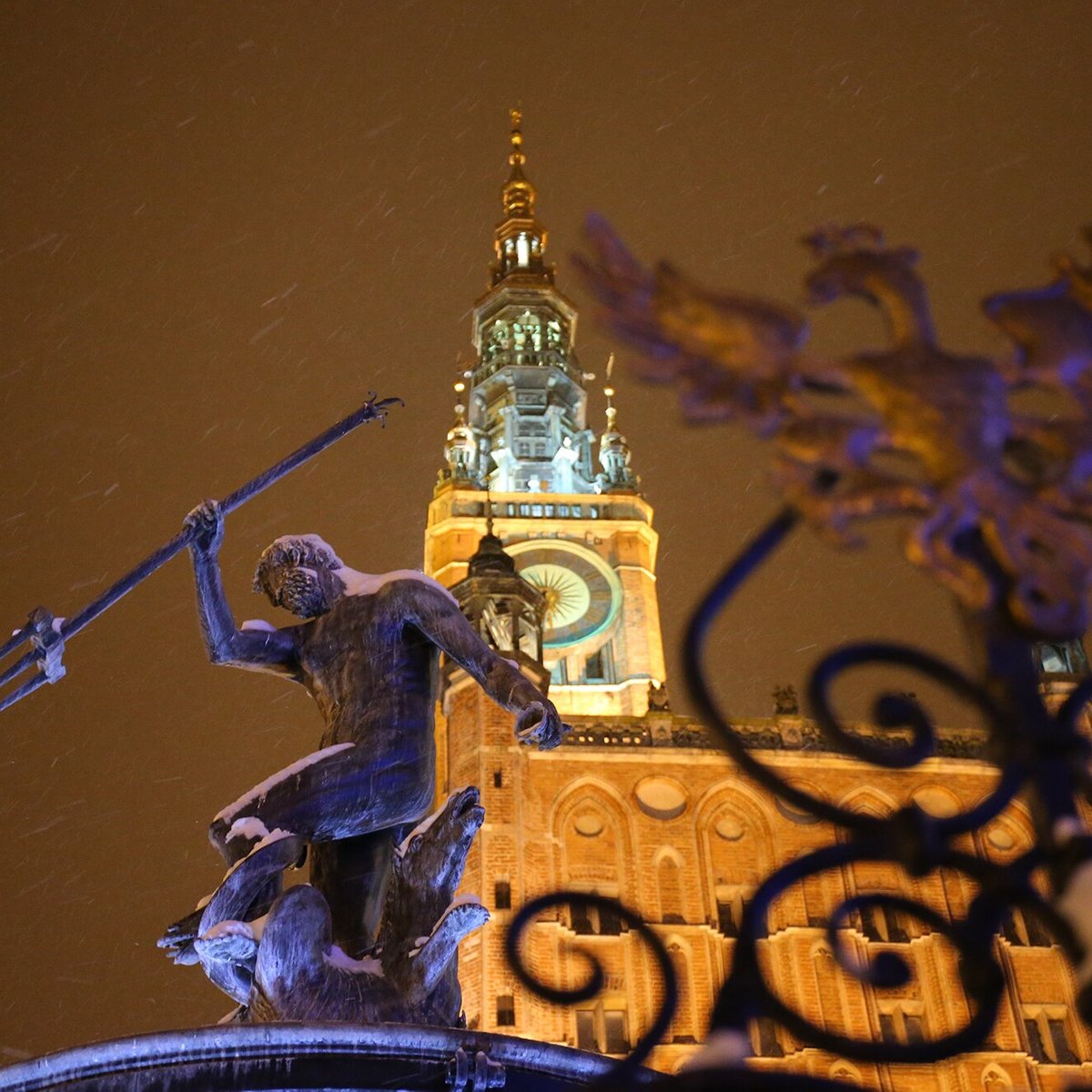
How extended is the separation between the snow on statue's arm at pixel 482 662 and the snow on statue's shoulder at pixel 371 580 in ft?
0.04

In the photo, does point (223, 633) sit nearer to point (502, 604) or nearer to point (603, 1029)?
point (603, 1029)

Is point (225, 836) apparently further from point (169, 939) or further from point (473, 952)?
point (473, 952)

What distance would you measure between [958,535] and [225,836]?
3.45 metres

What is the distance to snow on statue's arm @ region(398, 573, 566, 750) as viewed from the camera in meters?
4.66

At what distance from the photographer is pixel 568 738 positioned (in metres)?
34.9

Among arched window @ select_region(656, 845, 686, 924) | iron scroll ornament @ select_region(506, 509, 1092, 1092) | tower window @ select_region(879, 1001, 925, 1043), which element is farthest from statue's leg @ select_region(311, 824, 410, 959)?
tower window @ select_region(879, 1001, 925, 1043)

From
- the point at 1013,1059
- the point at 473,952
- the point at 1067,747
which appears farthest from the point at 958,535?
the point at 1013,1059

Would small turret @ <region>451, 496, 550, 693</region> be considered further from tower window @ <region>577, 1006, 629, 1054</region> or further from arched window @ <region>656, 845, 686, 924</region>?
tower window @ <region>577, 1006, 629, 1054</region>

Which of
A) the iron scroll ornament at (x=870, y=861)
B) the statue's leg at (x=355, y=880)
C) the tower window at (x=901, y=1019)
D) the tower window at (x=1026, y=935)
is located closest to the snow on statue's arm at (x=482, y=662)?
the statue's leg at (x=355, y=880)

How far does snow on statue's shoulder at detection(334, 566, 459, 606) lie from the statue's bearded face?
7 cm

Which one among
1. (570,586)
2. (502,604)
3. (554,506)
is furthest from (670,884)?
(554,506)

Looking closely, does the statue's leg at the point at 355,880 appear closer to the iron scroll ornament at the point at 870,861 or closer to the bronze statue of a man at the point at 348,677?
the bronze statue of a man at the point at 348,677

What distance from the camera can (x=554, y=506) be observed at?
48.1 meters

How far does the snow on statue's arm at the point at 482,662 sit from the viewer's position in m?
4.66
